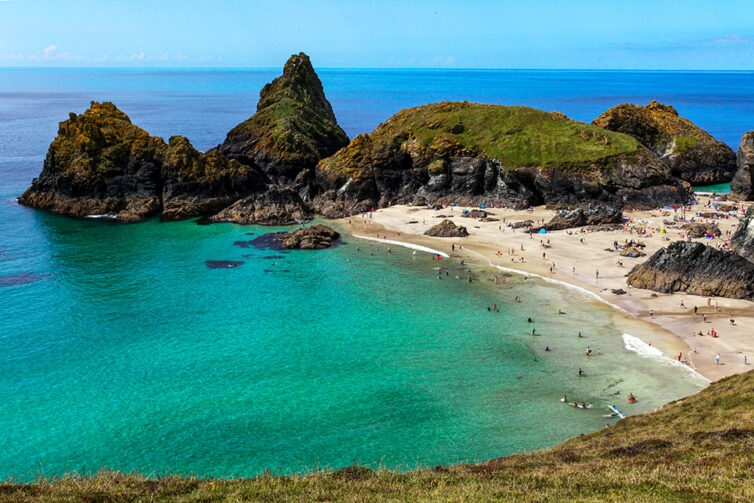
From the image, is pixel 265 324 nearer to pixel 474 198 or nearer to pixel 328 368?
pixel 328 368

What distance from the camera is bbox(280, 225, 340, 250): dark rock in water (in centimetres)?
8425

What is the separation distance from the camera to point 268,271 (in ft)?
244

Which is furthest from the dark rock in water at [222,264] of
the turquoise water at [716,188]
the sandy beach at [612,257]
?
the turquoise water at [716,188]

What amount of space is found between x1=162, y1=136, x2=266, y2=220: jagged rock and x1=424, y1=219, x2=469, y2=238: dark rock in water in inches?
1749

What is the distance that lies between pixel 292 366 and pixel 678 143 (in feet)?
401

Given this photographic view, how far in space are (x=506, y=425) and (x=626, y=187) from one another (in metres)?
78.5

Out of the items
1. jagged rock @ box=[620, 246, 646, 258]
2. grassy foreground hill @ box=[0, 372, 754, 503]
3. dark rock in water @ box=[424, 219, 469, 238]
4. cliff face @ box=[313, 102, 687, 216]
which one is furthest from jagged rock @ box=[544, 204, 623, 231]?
grassy foreground hill @ box=[0, 372, 754, 503]

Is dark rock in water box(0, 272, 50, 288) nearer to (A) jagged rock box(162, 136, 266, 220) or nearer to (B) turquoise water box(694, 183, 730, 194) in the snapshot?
(A) jagged rock box(162, 136, 266, 220)

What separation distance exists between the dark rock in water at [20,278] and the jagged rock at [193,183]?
31735 millimetres

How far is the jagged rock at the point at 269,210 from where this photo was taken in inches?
3907

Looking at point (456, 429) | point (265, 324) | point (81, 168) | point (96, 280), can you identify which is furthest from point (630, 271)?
point (81, 168)

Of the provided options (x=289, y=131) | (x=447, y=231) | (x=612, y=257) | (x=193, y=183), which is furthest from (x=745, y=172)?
(x=193, y=183)

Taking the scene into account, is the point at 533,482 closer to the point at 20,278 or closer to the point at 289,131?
the point at 20,278

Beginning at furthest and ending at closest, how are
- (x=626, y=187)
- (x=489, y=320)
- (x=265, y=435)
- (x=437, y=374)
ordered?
(x=626, y=187)
(x=489, y=320)
(x=437, y=374)
(x=265, y=435)
